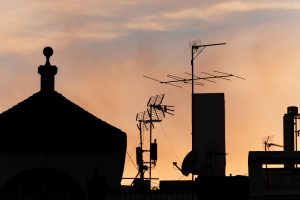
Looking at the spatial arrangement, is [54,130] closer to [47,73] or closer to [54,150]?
[54,150]

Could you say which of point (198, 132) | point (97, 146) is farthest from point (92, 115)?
point (198, 132)

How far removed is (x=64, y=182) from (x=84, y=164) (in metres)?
1.00

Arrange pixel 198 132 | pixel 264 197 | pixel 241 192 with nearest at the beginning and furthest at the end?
pixel 241 192 < pixel 264 197 < pixel 198 132

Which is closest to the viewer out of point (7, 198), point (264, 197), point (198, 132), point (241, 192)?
point (241, 192)

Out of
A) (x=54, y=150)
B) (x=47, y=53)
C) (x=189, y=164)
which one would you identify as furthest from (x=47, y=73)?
(x=189, y=164)

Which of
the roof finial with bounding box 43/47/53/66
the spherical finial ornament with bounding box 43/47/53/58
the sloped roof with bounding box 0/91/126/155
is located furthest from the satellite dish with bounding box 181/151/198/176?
the spherical finial ornament with bounding box 43/47/53/58

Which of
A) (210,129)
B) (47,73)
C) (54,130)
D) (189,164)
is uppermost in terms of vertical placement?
(47,73)

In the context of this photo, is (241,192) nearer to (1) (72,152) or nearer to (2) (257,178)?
(2) (257,178)

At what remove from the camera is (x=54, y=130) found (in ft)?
119

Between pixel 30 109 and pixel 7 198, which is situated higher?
pixel 30 109

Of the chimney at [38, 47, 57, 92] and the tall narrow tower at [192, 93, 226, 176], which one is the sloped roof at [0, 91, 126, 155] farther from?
the tall narrow tower at [192, 93, 226, 176]

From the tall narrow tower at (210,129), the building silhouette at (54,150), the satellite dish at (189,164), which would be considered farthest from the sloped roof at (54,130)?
the tall narrow tower at (210,129)

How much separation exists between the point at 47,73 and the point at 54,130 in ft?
9.44

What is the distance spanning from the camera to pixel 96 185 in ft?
111
